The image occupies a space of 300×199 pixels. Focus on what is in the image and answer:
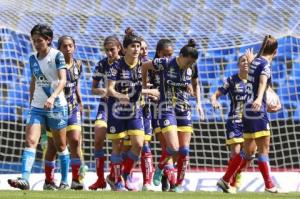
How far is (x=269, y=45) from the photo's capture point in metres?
11.6

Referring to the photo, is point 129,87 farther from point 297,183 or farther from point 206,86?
point 206,86

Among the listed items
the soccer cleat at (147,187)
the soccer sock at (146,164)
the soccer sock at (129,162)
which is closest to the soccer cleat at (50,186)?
the soccer sock at (129,162)

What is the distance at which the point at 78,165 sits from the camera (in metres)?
12.6

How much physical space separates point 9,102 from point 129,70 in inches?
345

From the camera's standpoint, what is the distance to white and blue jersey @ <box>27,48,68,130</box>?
35.9 feet

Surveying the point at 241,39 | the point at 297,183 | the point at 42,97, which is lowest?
the point at 297,183

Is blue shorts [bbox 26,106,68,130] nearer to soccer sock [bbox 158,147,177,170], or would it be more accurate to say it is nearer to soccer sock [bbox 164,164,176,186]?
soccer sock [bbox 158,147,177,170]

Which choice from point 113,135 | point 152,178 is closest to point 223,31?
point 152,178

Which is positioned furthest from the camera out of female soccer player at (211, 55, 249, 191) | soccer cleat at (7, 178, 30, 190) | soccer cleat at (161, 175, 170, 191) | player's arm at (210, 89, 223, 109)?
female soccer player at (211, 55, 249, 191)

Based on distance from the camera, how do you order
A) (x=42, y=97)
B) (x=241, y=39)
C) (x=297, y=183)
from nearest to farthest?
(x=42, y=97), (x=297, y=183), (x=241, y=39)

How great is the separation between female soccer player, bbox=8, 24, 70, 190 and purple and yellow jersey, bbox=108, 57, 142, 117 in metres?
1.69

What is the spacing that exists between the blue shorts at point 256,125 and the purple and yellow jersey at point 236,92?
2.10m

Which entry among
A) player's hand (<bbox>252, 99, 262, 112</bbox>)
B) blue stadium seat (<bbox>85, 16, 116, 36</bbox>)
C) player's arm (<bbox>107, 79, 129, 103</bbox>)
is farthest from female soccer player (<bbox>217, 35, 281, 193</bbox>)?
blue stadium seat (<bbox>85, 16, 116, 36</bbox>)

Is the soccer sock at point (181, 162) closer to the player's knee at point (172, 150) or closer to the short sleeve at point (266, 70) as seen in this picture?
the player's knee at point (172, 150)
